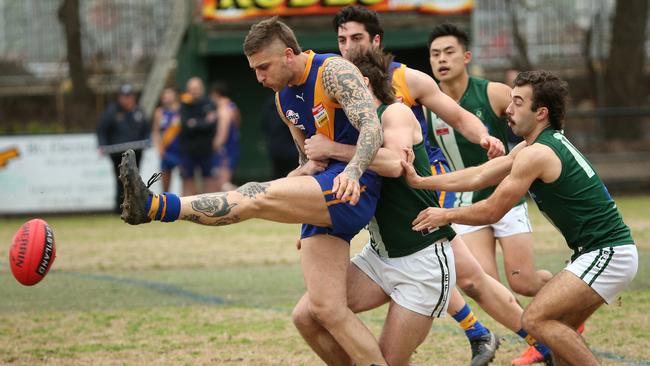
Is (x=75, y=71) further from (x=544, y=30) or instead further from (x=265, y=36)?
(x=265, y=36)

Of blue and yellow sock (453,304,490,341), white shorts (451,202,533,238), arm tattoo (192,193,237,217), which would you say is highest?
arm tattoo (192,193,237,217)

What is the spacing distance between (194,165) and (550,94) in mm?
12402

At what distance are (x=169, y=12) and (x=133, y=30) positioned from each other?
3.09 ft

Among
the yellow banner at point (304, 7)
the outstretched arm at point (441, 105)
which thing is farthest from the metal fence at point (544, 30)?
the outstretched arm at point (441, 105)

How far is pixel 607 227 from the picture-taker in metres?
5.25

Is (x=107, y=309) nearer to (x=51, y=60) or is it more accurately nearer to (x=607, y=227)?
(x=607, y=227)

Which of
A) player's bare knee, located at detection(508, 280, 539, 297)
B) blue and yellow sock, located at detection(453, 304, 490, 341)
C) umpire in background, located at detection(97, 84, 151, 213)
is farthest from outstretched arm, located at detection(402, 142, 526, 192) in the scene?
umpire in background, located at detection(97, 84, 151, 213)

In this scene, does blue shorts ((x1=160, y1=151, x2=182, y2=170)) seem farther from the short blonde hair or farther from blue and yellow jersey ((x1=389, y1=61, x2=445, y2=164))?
the short blonde hair

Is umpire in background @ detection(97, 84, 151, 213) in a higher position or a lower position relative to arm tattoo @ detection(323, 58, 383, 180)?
lower

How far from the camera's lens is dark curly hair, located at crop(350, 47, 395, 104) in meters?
5.59

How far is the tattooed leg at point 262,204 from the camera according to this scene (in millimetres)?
5039

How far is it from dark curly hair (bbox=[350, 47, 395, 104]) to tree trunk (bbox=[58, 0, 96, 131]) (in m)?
16.5

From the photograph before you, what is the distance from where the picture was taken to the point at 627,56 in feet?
69.5

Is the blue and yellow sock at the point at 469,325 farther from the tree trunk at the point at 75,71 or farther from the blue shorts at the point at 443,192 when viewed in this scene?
the tree trunk at the point at 75,71
